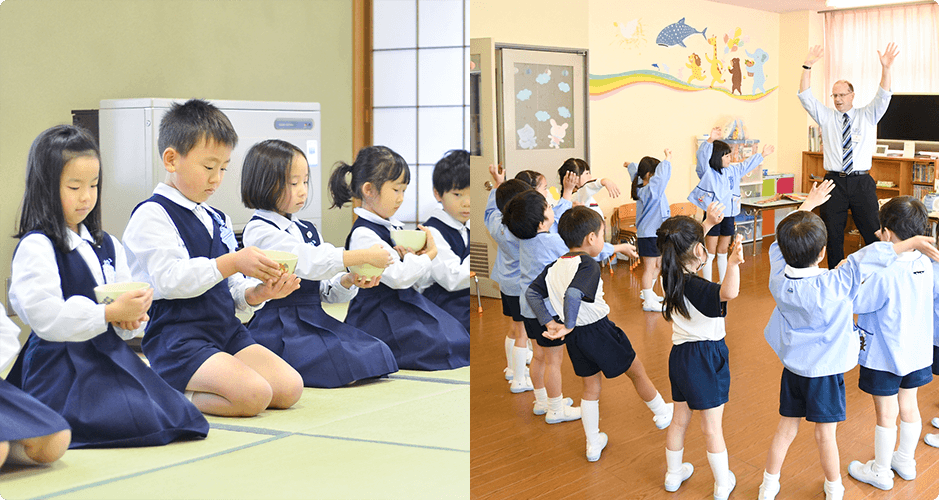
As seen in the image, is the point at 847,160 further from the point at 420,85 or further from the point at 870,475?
the point at 420,85

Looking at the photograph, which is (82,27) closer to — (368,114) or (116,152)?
(116,152)

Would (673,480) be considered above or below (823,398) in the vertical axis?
below

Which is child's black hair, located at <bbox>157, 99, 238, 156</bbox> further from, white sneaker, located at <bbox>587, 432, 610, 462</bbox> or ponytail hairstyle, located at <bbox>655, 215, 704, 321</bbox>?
white sneaker, located at <bbox>587, 432, 610, 462</bbox>

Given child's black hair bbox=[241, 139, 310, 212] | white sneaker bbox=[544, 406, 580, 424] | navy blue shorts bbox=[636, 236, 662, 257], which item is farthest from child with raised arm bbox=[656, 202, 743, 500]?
navy blue shorts bbox=[636, 236, 662, 257]

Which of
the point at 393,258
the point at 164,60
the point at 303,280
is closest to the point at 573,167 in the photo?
the point at 393,258

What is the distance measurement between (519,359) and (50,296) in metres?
2.64

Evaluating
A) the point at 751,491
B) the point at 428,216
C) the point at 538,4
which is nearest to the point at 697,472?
the point at 751,491

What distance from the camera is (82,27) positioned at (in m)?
1.23

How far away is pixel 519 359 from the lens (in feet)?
12.0

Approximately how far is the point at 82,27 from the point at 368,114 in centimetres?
48

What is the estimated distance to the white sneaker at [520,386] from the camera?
12.1 ft

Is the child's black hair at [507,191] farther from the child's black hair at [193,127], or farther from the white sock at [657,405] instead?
the child's black hair at [193,127]

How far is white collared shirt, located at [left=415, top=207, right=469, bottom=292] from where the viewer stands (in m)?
1.53

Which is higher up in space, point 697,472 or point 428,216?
point 428,216
